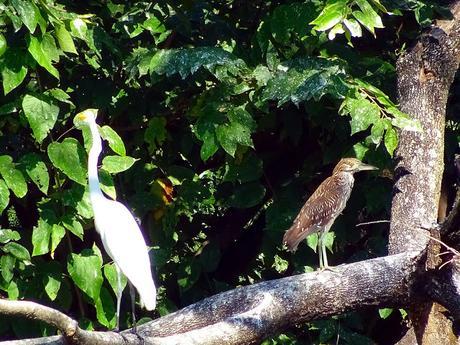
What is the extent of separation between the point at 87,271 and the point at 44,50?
1063mm

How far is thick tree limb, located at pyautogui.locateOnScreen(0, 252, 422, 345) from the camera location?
13.5ft

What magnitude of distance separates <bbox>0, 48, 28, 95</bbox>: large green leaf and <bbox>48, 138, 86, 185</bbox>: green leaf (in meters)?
0.37

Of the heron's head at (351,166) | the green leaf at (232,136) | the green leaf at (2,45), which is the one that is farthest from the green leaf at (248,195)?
the green leaf at (2,45)

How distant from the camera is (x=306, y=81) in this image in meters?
4.54

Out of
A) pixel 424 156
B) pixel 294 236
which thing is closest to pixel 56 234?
pixel 294 236

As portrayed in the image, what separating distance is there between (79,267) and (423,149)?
5.85 ft

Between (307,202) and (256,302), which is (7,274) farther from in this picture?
(307,202)

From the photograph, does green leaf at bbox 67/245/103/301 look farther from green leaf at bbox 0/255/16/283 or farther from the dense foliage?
green leaf at bbox 0/255/16/283

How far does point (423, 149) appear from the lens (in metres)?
Result: 4.96

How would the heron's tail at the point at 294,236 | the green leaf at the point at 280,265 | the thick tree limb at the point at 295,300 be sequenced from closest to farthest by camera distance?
1. the thick tree limb at the point at 295,300
2. the heron's tail at the point at 294,236
3. the green leaf at the point at 280,265

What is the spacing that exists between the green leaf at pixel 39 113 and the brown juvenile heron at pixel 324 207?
1356mm

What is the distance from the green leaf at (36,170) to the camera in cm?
457

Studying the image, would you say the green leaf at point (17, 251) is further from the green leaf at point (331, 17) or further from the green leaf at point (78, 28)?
the green leaf at point (331, 17)

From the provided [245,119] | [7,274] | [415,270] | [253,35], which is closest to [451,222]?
[415,270]
